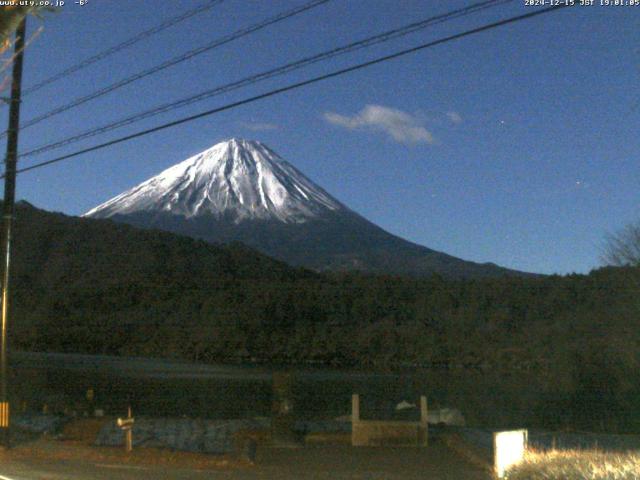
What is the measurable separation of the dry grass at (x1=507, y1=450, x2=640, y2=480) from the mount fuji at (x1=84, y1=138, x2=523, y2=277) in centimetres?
8388

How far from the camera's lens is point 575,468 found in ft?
31.5

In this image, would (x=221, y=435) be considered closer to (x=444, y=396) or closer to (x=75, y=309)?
(x=444, y=396)

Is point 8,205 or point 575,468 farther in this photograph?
point 8,205

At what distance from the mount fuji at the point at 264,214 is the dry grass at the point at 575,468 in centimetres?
8388

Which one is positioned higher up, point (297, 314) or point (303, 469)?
point (297, 314)

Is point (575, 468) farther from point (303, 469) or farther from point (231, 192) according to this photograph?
point (231, 192)

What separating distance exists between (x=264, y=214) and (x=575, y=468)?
120 meters

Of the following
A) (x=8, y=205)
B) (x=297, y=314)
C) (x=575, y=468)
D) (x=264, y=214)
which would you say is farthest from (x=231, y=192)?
(x=575, y=468)

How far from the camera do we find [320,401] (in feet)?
114

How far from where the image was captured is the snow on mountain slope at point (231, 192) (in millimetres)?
127750

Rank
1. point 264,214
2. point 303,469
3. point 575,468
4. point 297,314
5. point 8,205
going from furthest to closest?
point 264,214, point 297,314, point 8,205, point 303,469, point 575,468

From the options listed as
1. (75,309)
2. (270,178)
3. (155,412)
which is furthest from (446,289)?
(270,178)

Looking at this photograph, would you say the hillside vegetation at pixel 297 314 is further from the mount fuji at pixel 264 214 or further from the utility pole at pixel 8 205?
the mount fuji at pixel 264 214

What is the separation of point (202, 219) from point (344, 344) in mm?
75740
